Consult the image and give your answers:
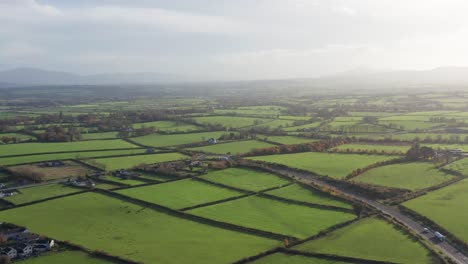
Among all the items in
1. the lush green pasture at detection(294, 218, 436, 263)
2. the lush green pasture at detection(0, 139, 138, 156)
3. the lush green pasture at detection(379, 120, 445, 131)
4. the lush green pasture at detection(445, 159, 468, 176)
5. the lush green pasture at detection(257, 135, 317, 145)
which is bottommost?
the lush green pasture at detection(294, 218, 436, 263)

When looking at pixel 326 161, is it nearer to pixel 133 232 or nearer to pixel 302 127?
pixel 133 232

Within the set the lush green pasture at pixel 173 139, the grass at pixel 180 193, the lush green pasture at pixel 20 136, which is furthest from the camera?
the lush green pasture at pixel 20 136

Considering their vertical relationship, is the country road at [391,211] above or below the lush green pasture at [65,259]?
above

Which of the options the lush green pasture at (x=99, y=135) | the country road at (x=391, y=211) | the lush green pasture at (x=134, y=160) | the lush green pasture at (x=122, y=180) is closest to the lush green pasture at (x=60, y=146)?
the lush green pasture at (x=99, y=135)

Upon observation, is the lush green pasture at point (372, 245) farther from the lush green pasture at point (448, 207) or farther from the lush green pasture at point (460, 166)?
the lush green pasture at point (460, 166)

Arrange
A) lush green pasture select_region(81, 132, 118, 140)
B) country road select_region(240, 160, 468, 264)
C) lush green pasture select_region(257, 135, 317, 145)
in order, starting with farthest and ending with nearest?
lush green pasture select_region(81, 132, 118, 140) < lush green pasture select_region(257, 135, 317, 145) < country road select_region(240, 160, 468, 264)

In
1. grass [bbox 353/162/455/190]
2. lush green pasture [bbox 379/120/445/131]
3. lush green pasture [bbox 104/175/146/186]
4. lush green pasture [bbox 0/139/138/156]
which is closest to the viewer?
grass [bbox 353/162/455/190]

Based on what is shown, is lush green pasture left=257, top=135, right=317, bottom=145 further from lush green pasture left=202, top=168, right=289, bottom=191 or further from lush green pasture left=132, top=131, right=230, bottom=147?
lush green pasture left=202, top=168, right=289, bottom=191

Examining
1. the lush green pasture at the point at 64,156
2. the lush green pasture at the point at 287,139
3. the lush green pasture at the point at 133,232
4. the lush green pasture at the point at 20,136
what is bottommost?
the lush green pasture at the point at 133,232

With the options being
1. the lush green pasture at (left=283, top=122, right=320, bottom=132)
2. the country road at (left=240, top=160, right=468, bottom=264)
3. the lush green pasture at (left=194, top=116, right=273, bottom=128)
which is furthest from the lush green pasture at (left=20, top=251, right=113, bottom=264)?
the lush green pasture at (left=194, top=116, right=273, bottom=128)
